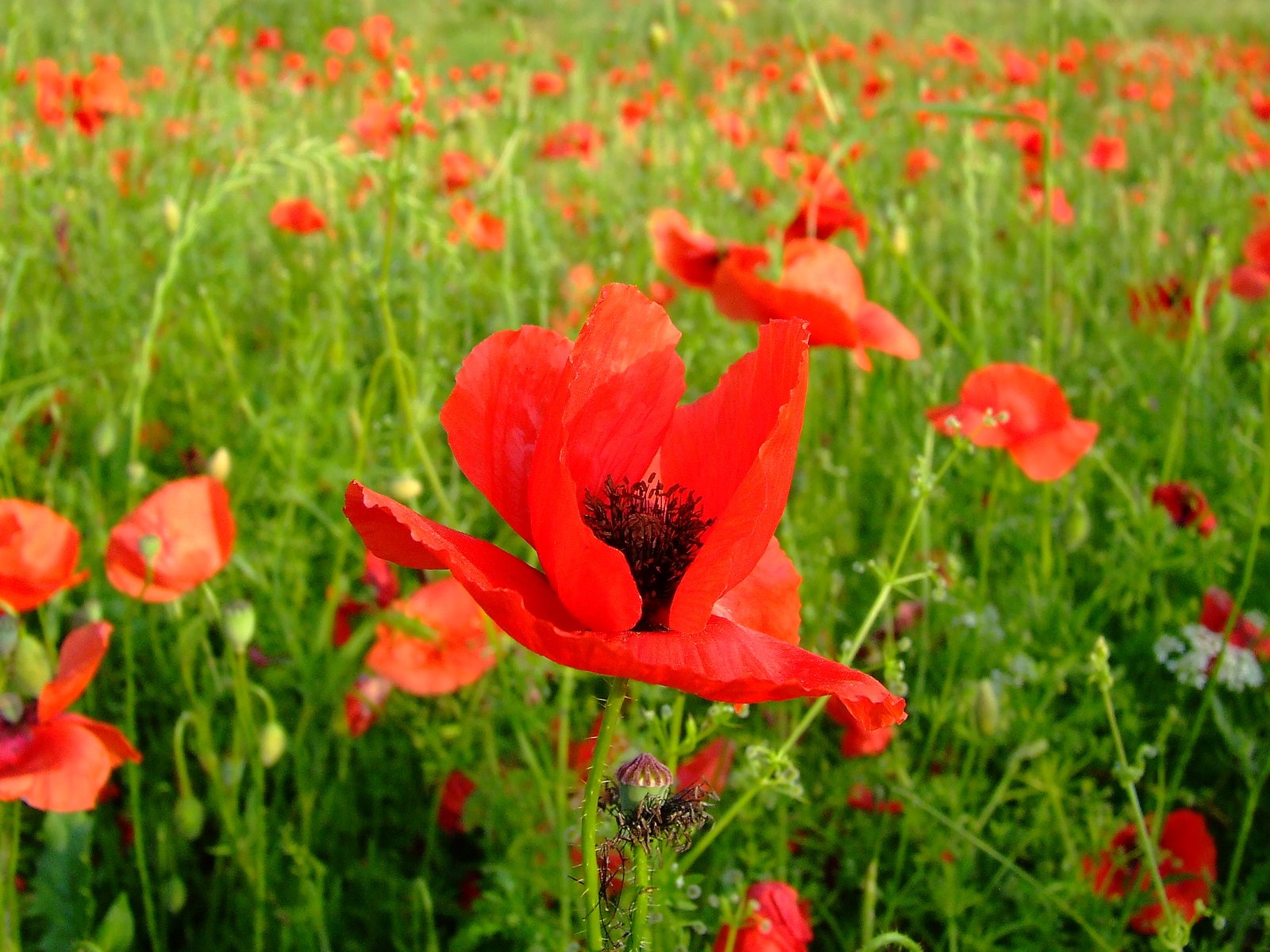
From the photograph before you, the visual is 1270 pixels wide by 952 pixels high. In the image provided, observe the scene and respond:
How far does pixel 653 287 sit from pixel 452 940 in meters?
1.53

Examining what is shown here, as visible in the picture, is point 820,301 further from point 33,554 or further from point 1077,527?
point 33,554

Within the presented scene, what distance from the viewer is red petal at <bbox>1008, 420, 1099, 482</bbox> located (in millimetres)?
1363

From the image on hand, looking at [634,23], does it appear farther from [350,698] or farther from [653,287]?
[350,698]

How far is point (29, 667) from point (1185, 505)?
1.70 m

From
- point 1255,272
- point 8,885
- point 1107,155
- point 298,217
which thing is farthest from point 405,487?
point 1107,155

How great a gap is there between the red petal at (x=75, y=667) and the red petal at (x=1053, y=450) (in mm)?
1092

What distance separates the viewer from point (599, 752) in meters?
0.64

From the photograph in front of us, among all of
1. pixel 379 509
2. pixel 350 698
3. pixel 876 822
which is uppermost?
pixel 379 509

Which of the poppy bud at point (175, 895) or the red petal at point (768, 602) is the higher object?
the red petal at point (768, 602)

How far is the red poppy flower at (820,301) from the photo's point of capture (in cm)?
143

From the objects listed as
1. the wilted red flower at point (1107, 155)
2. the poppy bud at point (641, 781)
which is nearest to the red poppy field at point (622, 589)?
the poppy bud at point (641, 781)

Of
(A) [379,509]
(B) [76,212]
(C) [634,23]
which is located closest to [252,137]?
(B) [76,212]

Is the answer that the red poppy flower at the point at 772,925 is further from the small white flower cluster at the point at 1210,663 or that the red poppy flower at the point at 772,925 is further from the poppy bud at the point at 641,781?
the small white flower cluster at the point at 1210,663

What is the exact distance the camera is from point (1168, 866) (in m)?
1.44
